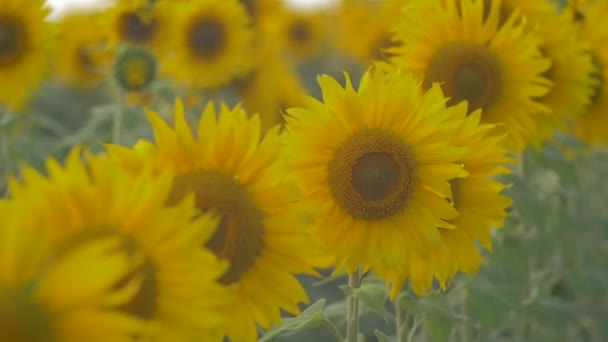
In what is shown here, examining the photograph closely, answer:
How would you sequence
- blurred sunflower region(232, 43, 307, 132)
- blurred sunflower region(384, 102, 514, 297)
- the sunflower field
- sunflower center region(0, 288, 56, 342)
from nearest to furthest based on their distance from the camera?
sunflower center region(0, 288, 56, 342)
the sunflower field
blurred sunflower region(384, 102, 514, 297)
blurred sunflower region(232, 43, 307, 132)

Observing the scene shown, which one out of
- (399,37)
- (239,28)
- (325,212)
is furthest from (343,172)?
(239,28)

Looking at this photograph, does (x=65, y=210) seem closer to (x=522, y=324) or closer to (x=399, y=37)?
(x=399, y=37)

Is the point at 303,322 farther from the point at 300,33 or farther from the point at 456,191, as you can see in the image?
the point at 300,33

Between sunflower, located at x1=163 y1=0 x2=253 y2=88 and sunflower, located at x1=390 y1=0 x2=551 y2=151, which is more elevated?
sunflower, located at x1=163 y1=0 x2=253 y2=88

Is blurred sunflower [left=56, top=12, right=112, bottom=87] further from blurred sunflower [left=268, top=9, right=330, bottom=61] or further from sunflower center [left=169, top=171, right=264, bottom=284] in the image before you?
sunflower center [left=169, top=171, right=264, bottom=284]

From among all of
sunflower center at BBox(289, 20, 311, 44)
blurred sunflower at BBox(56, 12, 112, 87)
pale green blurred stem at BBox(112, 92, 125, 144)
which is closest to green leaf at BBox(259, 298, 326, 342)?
pale green blurred stem at BBox(112, 92, 125, 144)

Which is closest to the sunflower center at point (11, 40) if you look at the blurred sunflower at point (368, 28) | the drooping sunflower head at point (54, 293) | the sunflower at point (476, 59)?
the blurred sunflower at point (368, 28)

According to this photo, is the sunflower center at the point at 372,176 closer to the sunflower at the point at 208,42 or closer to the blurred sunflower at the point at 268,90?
the sunflower at the point at 208,42

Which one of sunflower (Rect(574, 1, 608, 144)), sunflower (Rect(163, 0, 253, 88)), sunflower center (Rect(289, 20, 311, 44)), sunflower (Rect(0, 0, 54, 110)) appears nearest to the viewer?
sunflower (Rect(574, 1, 608, 144))
